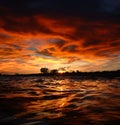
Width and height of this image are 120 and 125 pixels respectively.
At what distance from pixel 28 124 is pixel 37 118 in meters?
0.82

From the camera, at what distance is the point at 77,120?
21.7 ft

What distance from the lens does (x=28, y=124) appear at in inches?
234

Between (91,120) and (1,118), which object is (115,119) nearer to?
(91,120)

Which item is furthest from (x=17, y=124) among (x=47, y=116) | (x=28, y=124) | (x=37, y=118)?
(x=47, y=116)

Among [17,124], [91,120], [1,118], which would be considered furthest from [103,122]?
[1,118]

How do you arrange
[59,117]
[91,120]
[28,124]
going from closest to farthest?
[28,124], [91,120], [59,117]

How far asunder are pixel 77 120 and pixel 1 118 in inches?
106

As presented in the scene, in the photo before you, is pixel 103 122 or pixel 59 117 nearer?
pixel 103 122

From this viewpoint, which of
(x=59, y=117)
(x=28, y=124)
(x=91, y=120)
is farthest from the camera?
(x=59, y=117)

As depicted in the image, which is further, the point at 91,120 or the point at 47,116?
the point at 47,116

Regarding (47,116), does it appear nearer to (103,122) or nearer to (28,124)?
(28,124)

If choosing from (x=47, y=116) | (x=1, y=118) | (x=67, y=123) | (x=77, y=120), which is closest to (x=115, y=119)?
(x=77, y=120)

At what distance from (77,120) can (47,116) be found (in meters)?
1.17

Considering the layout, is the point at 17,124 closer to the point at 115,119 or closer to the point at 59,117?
the point at 59,117
